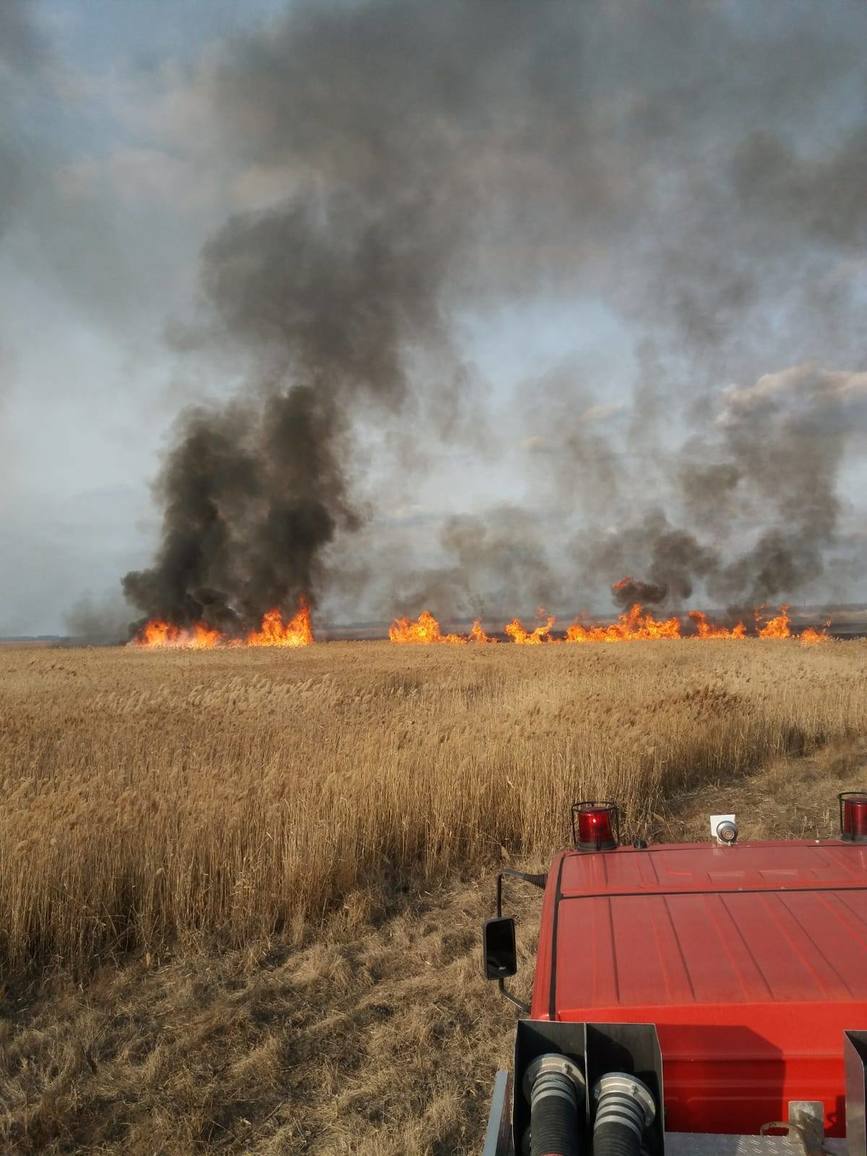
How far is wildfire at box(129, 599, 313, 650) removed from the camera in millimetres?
72812

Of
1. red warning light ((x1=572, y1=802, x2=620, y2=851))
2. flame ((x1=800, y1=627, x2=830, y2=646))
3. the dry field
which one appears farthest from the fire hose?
flame ((x1=800, y1=627, x2=830, y2=646))

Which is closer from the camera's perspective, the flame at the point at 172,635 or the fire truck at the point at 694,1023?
the fire truck at the point at 694,1023

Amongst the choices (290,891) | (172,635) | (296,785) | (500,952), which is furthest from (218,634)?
(500,952)

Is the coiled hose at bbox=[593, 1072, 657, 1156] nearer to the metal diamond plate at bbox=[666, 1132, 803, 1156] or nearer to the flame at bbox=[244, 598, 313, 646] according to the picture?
the metal diamond plate at bbox=[666, 1132, 803, 1156]

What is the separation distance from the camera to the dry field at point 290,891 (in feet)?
13.7

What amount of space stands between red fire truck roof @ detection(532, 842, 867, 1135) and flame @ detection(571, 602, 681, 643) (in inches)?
2476

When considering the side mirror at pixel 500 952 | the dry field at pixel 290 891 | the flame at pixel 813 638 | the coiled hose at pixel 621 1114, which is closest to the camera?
the coiled hose at pixel 621 1114

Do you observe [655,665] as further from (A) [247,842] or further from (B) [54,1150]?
(B) [54,1150]

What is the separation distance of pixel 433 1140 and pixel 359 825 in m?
3.63

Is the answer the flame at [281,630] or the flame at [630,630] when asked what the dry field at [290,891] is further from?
the flame at [281,630]

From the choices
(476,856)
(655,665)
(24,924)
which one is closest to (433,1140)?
(24,924)

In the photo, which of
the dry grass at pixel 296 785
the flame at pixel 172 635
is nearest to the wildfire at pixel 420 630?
the flame at pixel 172 635

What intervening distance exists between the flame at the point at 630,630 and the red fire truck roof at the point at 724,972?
2476 inches

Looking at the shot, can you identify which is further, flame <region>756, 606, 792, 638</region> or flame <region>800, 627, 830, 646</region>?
flame <region>756, 606, 792, 638</region>
